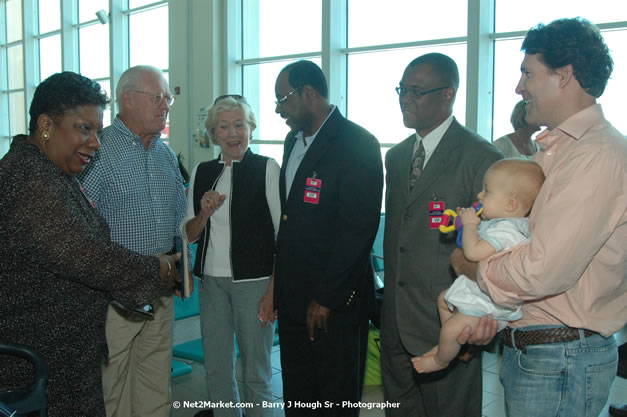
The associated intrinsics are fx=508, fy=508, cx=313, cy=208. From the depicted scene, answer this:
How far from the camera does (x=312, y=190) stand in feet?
7.73

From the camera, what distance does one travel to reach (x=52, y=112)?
5.81 ft

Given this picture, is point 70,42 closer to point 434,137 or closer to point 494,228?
point 434,137

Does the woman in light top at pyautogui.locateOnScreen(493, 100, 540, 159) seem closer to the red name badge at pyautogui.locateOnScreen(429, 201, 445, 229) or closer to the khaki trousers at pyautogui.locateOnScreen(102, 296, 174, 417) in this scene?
the red name badge at pyautogui.locateOnScreen(429, 201, 445, 229)

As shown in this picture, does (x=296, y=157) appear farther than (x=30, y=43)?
No

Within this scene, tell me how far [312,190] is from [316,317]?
0.58m

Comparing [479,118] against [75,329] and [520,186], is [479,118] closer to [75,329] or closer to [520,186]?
[520,186]

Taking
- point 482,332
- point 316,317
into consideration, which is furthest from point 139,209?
point 482,332

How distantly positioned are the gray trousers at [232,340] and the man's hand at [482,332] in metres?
1.27

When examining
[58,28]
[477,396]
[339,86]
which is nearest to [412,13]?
[339,86]

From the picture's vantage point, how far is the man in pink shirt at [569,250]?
1.26 m

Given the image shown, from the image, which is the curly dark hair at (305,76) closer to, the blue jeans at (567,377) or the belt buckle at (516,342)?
the belt buckle at (516,342)

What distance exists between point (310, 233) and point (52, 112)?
45.8 inches

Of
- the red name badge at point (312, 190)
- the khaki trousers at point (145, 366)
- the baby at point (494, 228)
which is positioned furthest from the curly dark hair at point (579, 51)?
the khaki trousers at point (145, 366)

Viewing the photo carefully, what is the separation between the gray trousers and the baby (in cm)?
125
